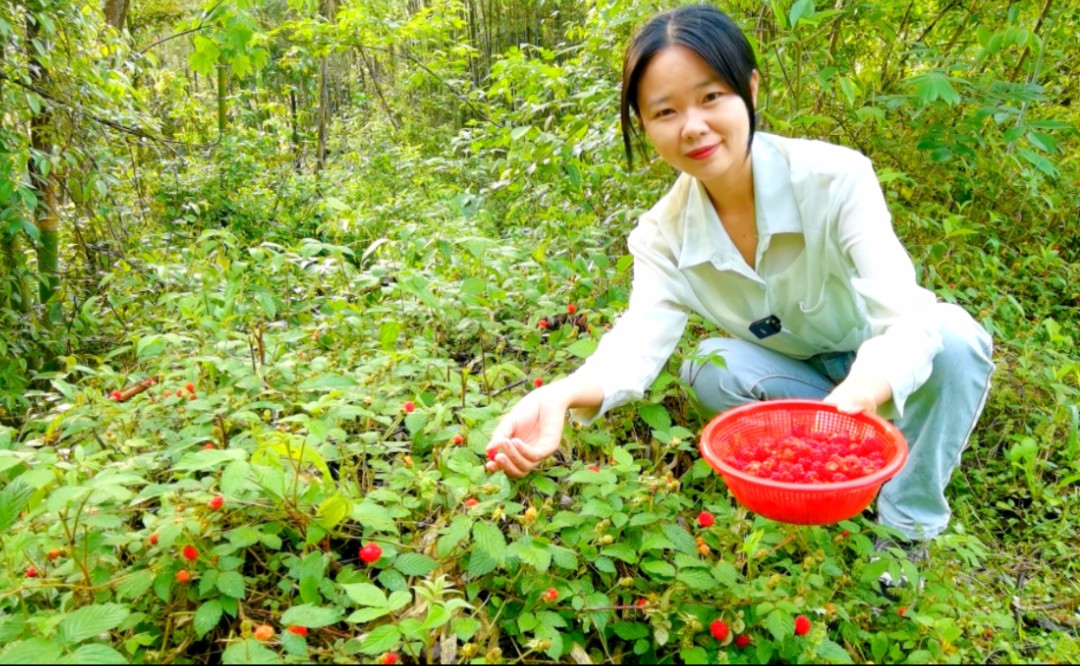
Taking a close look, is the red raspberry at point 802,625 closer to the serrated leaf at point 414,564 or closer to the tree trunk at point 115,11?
the serrated leaf at point 414,564

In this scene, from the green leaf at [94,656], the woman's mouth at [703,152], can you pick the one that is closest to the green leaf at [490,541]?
the green leaf at [94,656]

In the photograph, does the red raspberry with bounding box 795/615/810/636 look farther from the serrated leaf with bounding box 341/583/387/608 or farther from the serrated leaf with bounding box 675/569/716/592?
the serrated leaf with bounding box 341/583/387/608

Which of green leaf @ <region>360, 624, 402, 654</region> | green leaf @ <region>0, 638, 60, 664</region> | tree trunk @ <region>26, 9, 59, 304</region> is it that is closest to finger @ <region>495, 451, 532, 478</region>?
green leaf @ <region>360, 624, 402, 654</region>

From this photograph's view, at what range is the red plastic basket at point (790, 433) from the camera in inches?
45.9

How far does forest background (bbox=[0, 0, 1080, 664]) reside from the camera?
4.25ft

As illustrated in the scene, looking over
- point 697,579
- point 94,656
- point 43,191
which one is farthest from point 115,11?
A: point 697,579

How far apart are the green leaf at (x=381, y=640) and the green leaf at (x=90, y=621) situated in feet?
1.22

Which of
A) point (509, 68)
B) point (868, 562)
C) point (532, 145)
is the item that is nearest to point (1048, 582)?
point (868, 562)

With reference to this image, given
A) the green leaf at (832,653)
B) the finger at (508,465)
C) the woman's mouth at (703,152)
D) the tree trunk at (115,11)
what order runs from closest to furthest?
the green leaf at (832,653), the finger at (508,465), the woman's mouth at (703,152), the tree trunk at (115,11)

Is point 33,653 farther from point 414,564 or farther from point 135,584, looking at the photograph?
point 414,564

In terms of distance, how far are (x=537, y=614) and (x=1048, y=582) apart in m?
1.37

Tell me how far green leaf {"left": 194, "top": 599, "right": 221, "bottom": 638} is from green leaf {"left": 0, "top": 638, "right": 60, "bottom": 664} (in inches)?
8.0

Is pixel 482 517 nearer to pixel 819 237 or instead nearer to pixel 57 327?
pixel 819 237

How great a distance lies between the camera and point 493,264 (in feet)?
8.30
